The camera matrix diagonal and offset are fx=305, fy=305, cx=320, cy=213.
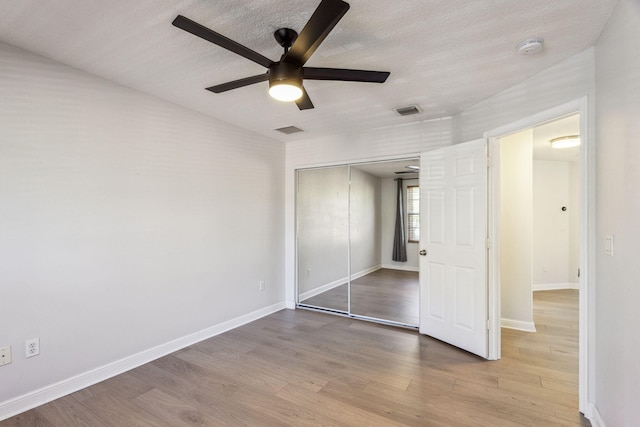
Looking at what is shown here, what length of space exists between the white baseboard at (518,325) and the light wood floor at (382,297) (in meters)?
1.04

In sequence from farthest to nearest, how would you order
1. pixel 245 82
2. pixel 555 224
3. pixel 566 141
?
pixel 555 224 → pixel 566 141 → pixel 245 82

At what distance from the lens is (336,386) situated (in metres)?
2.43

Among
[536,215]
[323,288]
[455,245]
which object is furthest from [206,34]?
[536,215]

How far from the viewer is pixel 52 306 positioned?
2.26 metres

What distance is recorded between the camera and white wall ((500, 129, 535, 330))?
3730 millimetres

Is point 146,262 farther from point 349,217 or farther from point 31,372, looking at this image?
point 349,217

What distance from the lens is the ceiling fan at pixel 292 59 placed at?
1.45 metres

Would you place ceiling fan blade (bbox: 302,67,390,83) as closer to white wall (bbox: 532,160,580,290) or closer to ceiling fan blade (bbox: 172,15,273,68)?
ceiling fan blade (bbox: 172,15,273,68)

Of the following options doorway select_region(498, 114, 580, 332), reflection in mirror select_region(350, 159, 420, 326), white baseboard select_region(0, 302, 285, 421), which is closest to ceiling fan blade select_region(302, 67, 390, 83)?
doorway select_region(498, 114, 580, 332)

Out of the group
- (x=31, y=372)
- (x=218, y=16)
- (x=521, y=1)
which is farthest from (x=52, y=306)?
(x=521, y=1)

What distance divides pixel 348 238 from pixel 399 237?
1.42m

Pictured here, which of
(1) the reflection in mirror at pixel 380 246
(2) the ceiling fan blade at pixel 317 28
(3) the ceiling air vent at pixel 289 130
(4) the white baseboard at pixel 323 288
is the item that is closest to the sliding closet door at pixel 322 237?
(4) the white baseboard at pixel 323 288

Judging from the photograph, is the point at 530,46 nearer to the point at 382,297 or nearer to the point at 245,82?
the point at 245,82

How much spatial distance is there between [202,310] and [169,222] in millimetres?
1058
